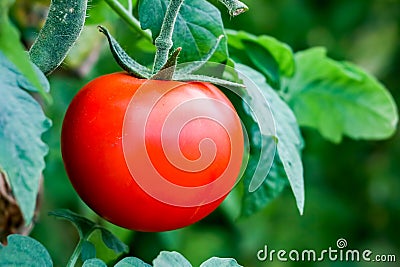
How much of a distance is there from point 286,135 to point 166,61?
151mm

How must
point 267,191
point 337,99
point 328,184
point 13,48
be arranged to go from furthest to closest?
point 328,184 → point 337,99 → point 267,191 → point 13,48

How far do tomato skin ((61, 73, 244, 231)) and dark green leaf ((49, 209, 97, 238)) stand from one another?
7 centimetres

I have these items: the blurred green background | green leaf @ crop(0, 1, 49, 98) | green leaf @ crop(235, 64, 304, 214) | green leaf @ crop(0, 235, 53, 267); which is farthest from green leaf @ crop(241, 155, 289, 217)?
the blurred green background

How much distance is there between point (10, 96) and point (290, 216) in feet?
4.88

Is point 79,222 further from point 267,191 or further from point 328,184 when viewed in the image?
point 328,184

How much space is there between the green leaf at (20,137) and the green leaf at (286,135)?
0.25 m

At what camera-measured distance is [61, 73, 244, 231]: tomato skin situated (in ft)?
2.01

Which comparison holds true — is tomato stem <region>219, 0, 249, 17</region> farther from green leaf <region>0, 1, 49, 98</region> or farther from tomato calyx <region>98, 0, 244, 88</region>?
green leaf <region>0, 1, 49, 98</region>

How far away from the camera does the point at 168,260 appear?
603 millimetres

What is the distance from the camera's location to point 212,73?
722mm

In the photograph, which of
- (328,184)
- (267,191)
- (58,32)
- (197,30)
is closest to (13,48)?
(58,32)

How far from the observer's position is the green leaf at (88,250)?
0.71m

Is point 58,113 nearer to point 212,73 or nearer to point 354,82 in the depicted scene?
point 354,82

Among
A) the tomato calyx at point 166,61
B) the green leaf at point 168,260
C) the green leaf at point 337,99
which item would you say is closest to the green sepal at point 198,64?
the tomato calyx at point 166,61
